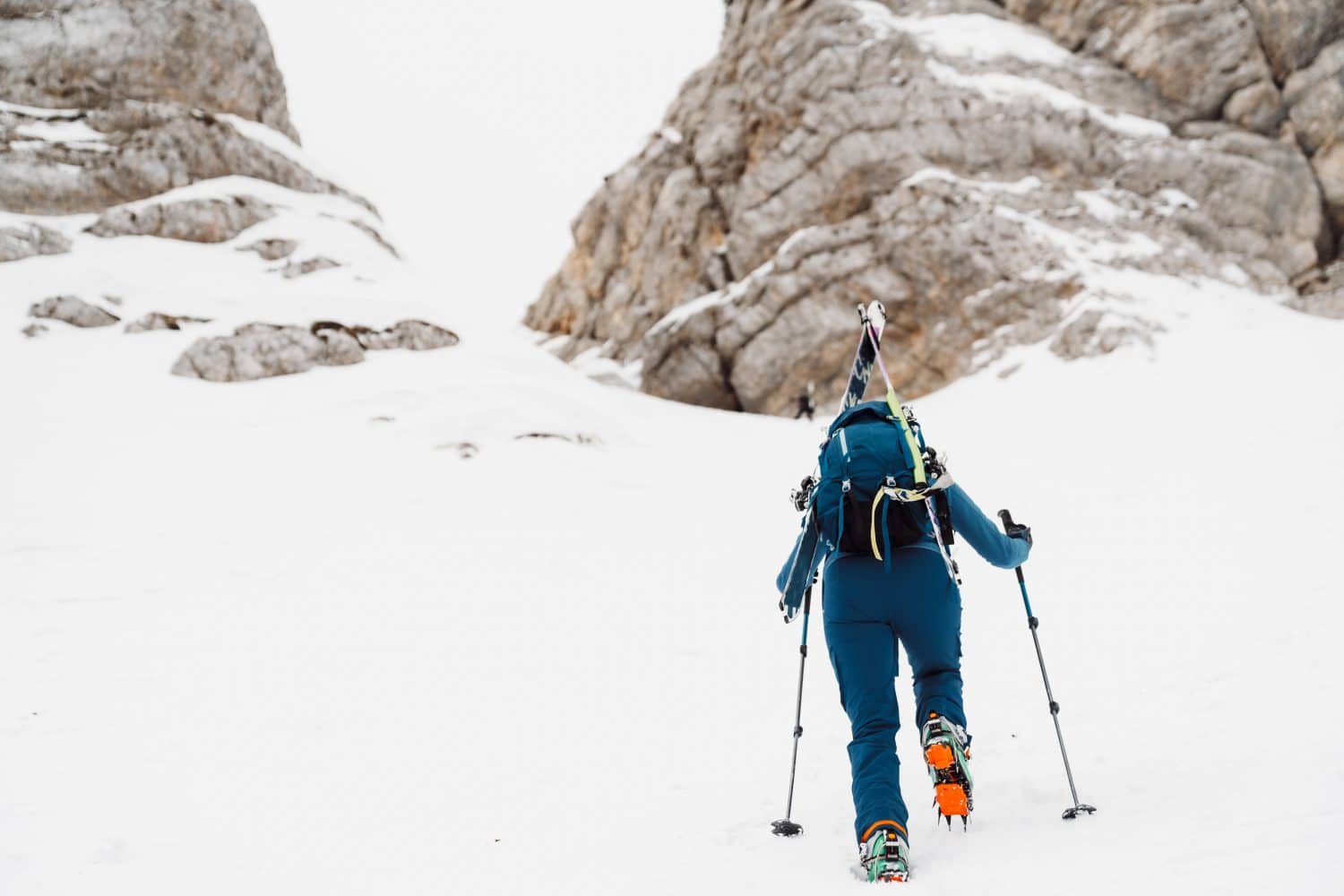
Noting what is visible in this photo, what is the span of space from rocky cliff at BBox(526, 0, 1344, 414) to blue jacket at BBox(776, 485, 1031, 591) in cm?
2270

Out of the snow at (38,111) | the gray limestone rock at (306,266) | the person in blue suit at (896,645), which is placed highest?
the snow at (38,111)

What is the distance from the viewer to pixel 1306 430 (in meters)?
14.1

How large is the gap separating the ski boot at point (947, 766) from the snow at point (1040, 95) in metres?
34.2

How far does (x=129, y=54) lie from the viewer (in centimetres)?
2856

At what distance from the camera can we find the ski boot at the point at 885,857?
3.24 metres

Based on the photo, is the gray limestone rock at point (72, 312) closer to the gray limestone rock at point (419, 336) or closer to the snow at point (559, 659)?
the snow at point (559, 659)

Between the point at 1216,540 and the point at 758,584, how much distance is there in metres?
5.12

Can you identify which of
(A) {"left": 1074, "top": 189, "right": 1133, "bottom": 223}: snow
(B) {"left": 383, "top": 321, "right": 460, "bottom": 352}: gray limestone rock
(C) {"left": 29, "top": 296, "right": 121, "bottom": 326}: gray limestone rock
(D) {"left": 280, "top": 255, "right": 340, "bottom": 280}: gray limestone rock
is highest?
(A) {"left": 1074, "top": 189, "right": 1133, "bottom": 223}: snow

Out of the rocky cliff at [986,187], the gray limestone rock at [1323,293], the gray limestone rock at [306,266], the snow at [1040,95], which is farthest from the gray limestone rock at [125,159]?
the gray limestone rock at [1323,293]

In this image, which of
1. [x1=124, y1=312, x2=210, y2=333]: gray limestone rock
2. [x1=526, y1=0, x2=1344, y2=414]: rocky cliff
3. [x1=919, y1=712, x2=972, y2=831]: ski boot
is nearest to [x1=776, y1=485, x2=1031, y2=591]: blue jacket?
[x1=919, y1=712, x2=972, y2=831]: ski boot

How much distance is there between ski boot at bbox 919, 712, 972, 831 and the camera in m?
3.51

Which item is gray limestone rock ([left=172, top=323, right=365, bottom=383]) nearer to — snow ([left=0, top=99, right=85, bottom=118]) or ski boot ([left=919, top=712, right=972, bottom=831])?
snow ([left=0, top=99, right=85, bottom=118])

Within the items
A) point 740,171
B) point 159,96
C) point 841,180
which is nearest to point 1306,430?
point 841,180

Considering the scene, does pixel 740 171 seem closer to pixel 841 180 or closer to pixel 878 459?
pixel 841 180
